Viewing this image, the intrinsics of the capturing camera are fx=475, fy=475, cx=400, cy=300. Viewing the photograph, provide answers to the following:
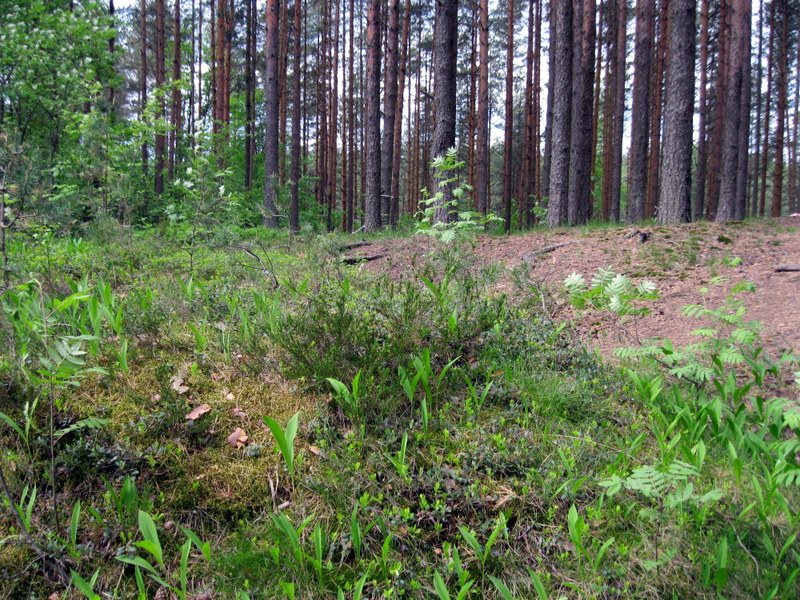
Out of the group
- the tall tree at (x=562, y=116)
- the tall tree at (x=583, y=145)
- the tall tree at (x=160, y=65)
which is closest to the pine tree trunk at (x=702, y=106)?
the tall tree at (x=583, y=145)

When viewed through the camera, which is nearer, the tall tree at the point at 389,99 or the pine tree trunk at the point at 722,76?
the tall tree at the point at 389,99

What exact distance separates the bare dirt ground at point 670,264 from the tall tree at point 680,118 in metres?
0.99

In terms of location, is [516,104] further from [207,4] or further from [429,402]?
[429,402]

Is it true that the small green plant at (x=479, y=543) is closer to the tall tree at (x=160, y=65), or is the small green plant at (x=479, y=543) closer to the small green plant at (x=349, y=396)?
the small green plant at (x=349, y=396)

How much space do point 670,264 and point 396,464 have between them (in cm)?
459

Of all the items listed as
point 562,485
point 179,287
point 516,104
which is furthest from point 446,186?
point 516,104

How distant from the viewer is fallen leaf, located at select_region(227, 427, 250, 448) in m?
2.53

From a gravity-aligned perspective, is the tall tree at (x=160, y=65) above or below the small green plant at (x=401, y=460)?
above

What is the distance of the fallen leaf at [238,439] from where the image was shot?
8.30ft

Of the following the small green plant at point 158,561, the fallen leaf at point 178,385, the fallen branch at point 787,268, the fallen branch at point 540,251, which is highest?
the fallen branch at point 540,251

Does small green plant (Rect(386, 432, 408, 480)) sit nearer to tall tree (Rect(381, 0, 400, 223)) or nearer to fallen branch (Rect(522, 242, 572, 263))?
fallen branch (Rect(522, 242, 572, 263))

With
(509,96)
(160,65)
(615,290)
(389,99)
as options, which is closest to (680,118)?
(615,290)

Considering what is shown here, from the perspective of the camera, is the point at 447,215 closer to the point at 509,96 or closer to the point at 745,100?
the point at 509,96

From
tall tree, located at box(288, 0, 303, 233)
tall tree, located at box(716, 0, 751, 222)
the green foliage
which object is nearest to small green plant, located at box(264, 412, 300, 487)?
the green foliage
